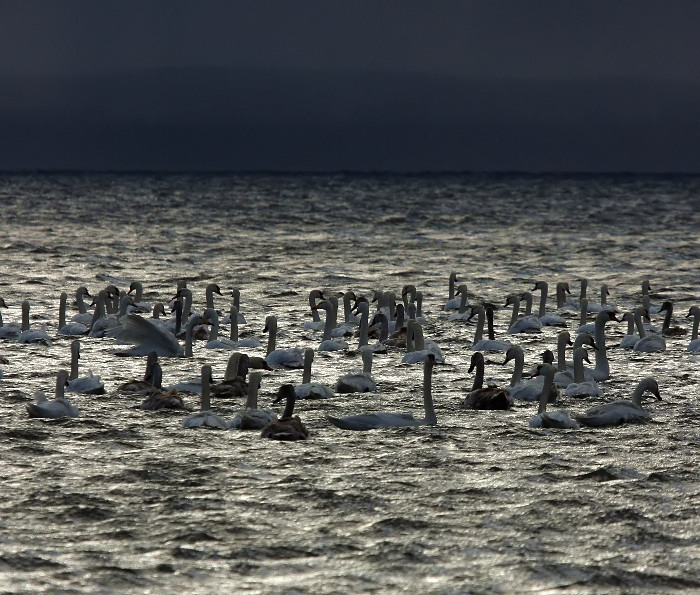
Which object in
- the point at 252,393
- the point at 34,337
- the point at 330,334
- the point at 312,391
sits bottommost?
the point at 34,337

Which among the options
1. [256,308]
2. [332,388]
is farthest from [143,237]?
[332,388]

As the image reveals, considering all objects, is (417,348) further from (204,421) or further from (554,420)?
(204,421)

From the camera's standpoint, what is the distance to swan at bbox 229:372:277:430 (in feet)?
48.0

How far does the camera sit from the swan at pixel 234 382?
660 inches

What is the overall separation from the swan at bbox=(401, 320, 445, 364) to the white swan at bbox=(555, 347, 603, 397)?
112 inches

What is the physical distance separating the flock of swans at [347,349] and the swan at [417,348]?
0.07 feet

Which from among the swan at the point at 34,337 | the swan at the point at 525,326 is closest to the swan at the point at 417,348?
the swan at the point at 525,326

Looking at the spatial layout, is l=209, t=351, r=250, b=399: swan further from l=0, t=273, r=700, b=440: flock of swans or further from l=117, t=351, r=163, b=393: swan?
l=117, t=351, r=163, b=393: swan

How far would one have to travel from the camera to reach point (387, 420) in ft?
49.1

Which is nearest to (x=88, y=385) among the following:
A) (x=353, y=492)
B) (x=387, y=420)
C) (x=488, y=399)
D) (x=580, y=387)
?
(x=387, y=420)

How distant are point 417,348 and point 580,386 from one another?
13.3 feet

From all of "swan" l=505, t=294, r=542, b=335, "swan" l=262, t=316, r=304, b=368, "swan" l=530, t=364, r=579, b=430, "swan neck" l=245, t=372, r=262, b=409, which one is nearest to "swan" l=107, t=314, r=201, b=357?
"swan" l=262, t=316, r=304, b=368

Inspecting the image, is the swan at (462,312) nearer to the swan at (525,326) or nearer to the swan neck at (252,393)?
the swan at (525,326)

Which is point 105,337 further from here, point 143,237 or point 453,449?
point 143,237
